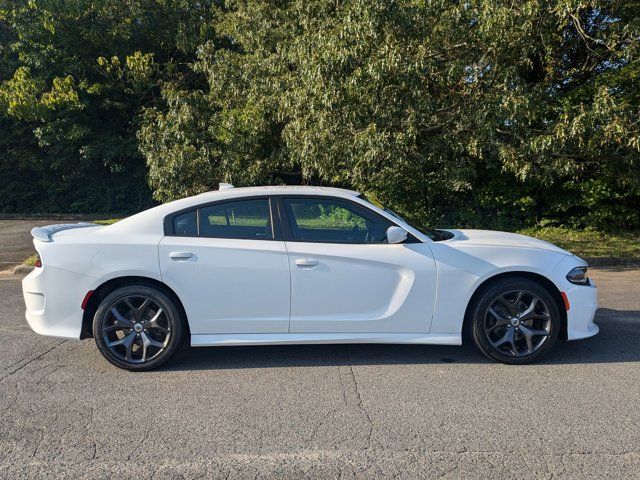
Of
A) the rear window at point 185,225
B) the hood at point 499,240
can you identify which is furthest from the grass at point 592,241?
the rear window at point 185,225

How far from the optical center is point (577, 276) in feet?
14.8

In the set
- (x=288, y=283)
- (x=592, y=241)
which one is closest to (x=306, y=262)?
(x=288, y=283)

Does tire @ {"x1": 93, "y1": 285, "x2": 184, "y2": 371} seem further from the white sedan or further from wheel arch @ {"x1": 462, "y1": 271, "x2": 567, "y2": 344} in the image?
wheel arch @ {"x1": 462, "y1": 271, "x2": 567, "y2": 344}

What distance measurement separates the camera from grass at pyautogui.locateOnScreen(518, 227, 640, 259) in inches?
395

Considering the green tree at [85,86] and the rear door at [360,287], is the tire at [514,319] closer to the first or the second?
the rear door at [360,287]

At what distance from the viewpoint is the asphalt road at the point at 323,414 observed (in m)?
2.95

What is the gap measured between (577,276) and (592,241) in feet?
27.0

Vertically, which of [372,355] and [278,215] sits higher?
[278,215]

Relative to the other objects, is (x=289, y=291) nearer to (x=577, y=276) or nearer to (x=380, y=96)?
(x=577, y=276)

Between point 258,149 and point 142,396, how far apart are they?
10.8 metres

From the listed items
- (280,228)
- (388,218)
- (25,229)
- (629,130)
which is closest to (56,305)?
(280,228)

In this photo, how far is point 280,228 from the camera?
452 centimetres

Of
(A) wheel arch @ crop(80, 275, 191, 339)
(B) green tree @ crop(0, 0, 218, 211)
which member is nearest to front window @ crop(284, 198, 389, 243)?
(A) wheel arch @ crop(80, 275, 191, 339)

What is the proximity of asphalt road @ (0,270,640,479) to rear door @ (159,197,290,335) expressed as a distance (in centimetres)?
43
